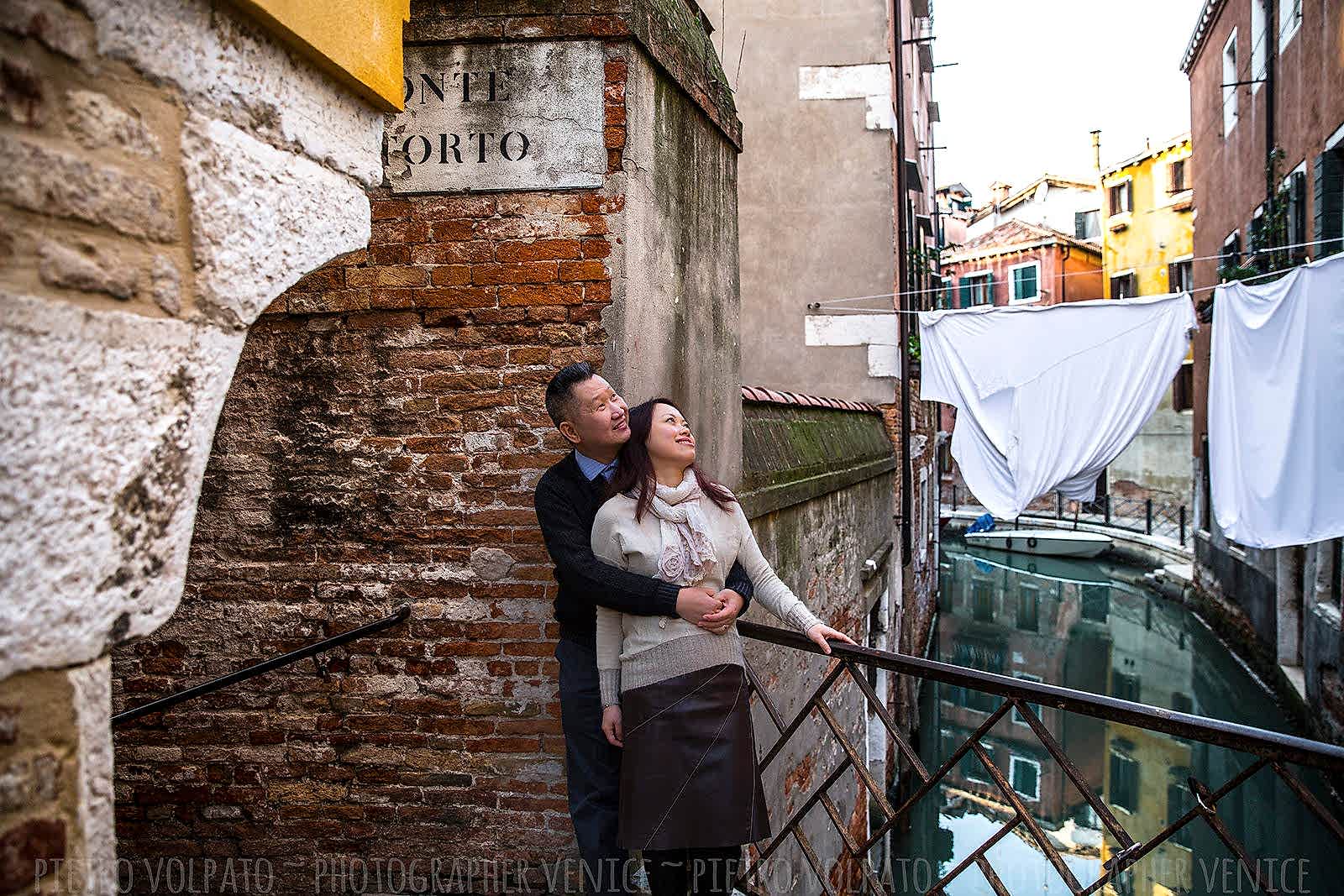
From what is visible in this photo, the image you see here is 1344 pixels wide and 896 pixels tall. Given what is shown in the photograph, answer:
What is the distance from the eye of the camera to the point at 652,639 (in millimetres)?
2436

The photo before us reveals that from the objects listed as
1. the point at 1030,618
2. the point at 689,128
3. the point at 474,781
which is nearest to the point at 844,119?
the point at 689,128

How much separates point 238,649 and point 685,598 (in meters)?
1.79

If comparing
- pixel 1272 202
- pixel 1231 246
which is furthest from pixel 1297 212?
pixel 1231 246

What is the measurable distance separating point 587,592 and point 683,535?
28cm

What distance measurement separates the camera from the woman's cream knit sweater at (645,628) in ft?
7.96

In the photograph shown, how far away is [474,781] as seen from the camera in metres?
3.25

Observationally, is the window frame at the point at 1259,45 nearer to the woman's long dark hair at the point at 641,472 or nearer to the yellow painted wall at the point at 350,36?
the woman's long dark hair at the point at 641,472

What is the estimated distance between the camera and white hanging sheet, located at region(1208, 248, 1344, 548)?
23.0 feet

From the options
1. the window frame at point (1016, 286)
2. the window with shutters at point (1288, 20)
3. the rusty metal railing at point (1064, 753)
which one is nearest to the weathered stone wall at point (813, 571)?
the rusty metal railing at point (1064, 753)

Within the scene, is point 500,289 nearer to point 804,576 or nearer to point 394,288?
point 394,288

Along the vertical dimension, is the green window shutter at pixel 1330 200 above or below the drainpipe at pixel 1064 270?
below

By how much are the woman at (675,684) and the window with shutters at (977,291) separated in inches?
1363

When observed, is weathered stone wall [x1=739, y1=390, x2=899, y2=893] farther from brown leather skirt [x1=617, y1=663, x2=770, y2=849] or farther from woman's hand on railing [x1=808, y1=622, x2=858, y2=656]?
brown leather skirt [x1=617, y1=663, x2=770, y2=849]

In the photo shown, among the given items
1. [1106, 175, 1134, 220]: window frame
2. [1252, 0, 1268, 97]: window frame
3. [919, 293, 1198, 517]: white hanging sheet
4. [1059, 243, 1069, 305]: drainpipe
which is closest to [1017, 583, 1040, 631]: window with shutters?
[1252, 0, 1268, 97]: window frame
